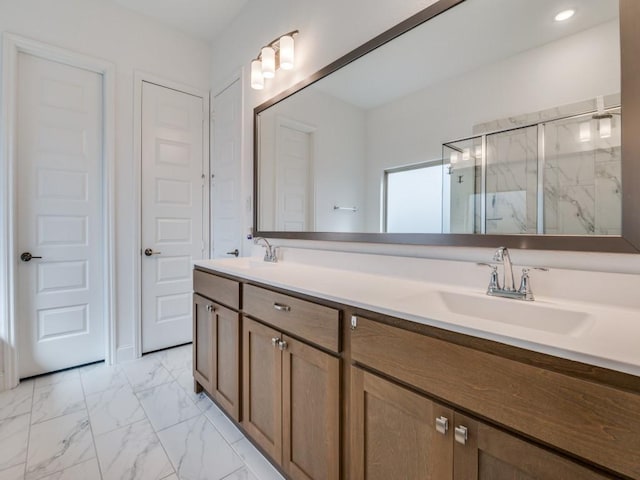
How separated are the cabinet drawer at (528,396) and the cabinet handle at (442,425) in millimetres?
50

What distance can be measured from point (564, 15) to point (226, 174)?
91.0 inches

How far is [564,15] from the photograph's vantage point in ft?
3.20

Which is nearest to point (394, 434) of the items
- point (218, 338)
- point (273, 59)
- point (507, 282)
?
point (507, 282)

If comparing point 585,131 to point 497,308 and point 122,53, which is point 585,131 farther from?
point 122,53

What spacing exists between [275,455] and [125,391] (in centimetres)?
135

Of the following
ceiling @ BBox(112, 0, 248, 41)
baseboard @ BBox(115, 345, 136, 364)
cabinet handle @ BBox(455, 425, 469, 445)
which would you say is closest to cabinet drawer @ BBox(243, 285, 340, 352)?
cabinet handle @ BBox(455, 425, 469, 445)

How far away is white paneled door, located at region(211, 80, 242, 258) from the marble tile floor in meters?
1.10

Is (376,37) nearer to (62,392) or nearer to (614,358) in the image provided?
(614,358)

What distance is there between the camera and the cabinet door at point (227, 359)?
1.52 metres

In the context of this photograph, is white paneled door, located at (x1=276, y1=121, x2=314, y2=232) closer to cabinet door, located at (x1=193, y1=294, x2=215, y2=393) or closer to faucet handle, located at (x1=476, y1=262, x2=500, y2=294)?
cabinet door, located at (x1=193, y1=294, x2=215, y2=393)

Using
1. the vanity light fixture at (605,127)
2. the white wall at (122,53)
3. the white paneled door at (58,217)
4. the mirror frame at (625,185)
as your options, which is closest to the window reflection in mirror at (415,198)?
the mirror frame at (625,185)

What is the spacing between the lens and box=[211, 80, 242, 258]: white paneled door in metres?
2.51

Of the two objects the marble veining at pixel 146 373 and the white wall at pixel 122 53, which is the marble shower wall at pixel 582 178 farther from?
the white wall at pixel 122 53

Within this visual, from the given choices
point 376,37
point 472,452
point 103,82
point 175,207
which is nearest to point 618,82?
point 376,37
